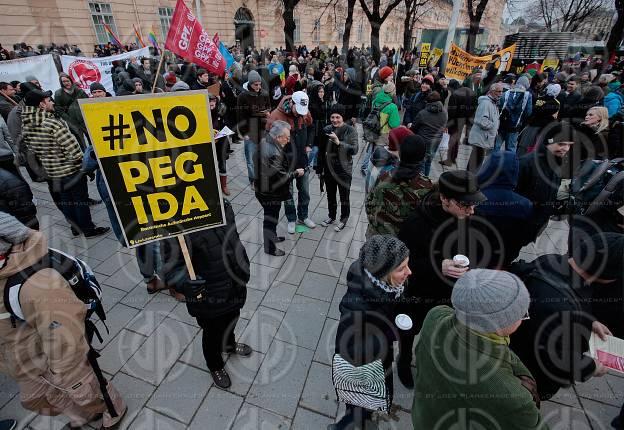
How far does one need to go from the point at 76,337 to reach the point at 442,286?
8.31 feet

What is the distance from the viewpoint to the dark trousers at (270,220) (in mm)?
4397

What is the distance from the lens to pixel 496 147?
7711mm

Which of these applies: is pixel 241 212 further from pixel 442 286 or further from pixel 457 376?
pixel 457 376

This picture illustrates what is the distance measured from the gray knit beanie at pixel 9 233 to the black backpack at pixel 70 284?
158 mm

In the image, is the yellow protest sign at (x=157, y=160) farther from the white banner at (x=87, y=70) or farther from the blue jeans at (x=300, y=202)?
the white banner at (x=87, y=70)

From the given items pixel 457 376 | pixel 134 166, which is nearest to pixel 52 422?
pixel 134 166

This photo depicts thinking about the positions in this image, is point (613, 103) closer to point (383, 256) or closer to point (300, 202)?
point (300, 202)

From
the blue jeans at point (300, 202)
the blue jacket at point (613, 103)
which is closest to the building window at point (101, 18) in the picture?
the blue jeans at point (300, 202)

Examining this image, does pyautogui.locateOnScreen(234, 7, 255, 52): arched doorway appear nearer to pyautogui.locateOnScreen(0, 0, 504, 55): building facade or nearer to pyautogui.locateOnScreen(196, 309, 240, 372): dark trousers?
pyautogui.locateOnScreen(0, 0, 504, 55): building facade

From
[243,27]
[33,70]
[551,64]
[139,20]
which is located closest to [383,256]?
[33,70]

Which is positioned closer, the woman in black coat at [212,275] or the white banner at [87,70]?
the woman in black coat at [212,275]

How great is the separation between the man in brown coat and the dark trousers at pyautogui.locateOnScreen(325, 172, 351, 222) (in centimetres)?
362

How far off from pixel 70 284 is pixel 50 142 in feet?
10.9

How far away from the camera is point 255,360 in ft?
10.4
